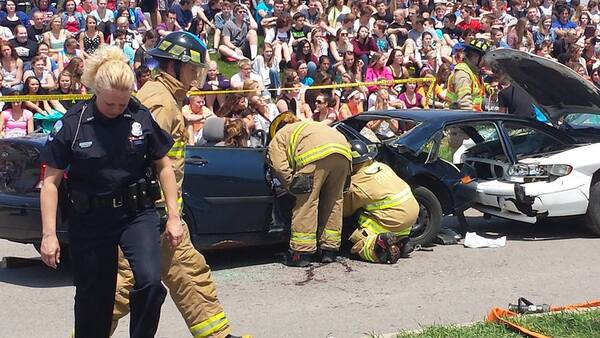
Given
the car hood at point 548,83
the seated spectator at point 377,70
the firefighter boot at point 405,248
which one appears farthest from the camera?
the seated spectator at point 377,70

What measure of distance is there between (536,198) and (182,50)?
4610 mm

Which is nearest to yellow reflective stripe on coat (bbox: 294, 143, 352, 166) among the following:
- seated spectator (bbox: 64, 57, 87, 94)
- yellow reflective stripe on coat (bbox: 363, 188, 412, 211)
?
yellow reflective stripe on coat (bbox: 363, 188, 412, 211)

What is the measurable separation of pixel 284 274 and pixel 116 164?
10.9 ft

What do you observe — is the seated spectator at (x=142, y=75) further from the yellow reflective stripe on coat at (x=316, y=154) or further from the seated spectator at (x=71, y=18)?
the yellow reflective stripe on coat at (x=316, y=154)

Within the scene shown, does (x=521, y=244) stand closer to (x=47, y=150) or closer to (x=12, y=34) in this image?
(x=47, y=150)

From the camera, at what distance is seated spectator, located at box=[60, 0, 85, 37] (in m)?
14.8

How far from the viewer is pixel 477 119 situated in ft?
28.8

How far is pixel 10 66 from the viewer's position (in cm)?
1302

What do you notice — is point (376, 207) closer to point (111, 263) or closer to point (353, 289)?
point (353, 289)

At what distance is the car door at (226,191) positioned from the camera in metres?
7.21

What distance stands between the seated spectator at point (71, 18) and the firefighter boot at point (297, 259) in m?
8.25

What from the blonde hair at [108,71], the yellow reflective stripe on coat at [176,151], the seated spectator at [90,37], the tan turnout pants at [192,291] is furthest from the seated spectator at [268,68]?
the blonde hair at [108,71]

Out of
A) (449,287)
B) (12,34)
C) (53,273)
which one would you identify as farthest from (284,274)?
(12,34)

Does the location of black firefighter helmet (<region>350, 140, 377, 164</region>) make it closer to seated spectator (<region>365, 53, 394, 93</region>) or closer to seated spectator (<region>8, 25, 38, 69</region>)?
seated spectator (<region>8, 25, 38, 69</region>)
